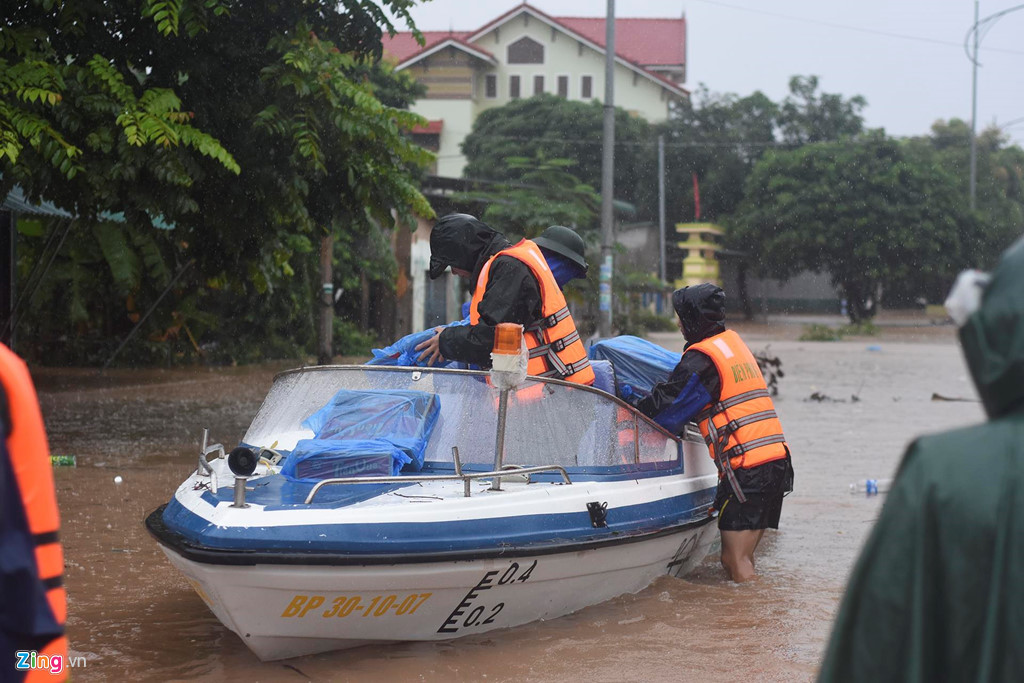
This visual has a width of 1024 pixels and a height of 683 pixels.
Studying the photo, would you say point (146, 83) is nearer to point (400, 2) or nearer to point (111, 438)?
point (400, 2)

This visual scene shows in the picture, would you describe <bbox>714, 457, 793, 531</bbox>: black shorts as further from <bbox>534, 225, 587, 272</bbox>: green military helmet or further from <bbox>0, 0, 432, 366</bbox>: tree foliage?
<bbox>0, 0, 432, 366</bbox>: tree foliage

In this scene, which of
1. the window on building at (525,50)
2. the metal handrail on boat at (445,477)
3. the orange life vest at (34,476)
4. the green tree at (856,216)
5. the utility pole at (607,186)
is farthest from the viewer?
the window on building at (525,50)

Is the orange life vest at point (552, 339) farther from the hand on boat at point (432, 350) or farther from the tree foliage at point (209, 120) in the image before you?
the tree foliage at point (209, 120)

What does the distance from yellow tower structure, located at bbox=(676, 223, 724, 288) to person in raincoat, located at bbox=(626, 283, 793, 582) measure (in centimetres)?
4040

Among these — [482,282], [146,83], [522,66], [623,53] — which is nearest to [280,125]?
[146,83]

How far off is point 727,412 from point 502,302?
1496 mm

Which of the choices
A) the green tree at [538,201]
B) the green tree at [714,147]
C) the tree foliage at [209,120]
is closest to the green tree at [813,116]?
the green tree at [714,147]

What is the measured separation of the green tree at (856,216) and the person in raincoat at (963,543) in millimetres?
44689

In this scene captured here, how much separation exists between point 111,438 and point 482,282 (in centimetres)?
766

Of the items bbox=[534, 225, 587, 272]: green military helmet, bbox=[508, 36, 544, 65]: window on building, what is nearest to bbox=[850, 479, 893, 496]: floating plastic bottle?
bbox=[534, 225, 587, 272]: green military helmet

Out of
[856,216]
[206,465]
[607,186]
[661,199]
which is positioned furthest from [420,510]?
[856,216]

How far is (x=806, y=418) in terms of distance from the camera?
16.5 meters

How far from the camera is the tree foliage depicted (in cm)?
935

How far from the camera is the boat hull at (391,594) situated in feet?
14.7
